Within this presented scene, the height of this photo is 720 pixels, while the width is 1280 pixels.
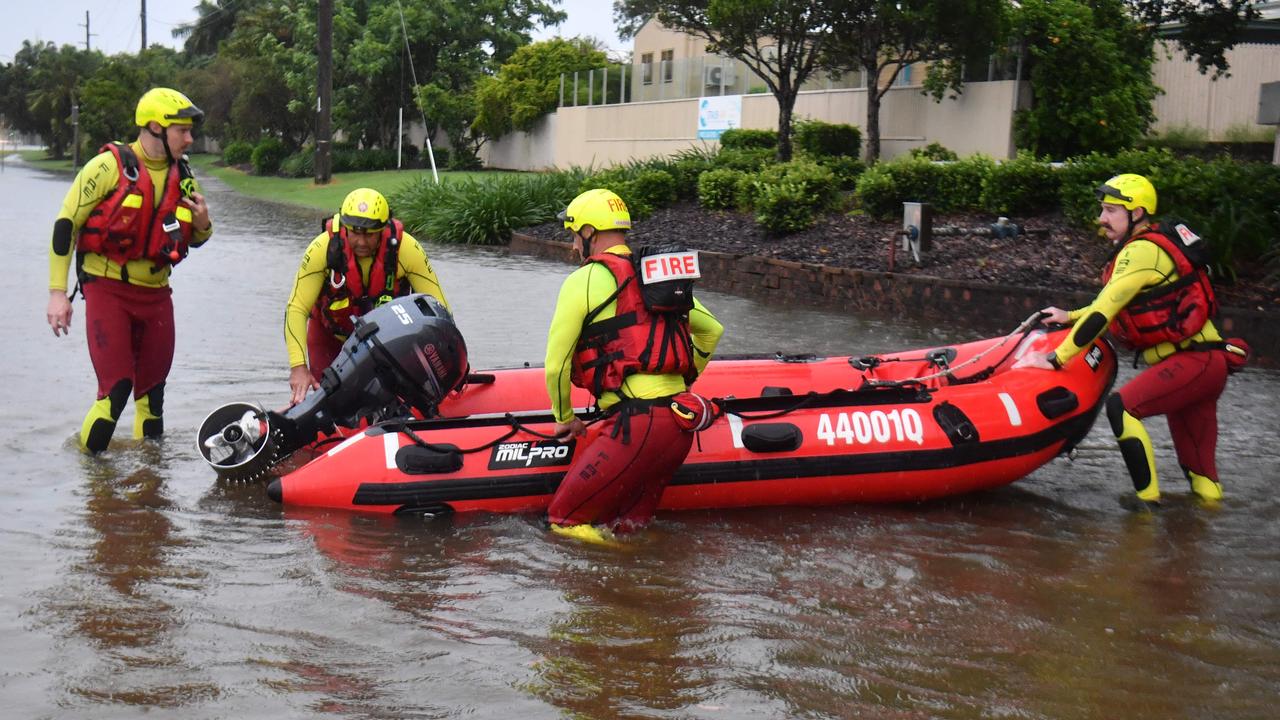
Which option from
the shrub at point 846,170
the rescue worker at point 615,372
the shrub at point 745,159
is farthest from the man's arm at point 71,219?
the shrub at point 745,159

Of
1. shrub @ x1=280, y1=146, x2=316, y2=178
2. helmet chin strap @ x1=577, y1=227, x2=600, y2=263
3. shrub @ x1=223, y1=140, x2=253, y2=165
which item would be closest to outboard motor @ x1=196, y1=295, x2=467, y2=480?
helmet chin strap @ x1=577, y1=227, x2=600, y2=263

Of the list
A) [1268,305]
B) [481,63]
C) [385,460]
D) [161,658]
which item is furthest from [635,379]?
[481,63]

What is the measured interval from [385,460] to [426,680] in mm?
2155

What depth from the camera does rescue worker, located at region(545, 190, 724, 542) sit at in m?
5.95

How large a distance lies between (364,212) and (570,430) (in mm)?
1704

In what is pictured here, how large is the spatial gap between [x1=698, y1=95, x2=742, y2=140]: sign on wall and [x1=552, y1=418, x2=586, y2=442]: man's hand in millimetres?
25183

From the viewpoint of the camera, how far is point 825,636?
5031mm

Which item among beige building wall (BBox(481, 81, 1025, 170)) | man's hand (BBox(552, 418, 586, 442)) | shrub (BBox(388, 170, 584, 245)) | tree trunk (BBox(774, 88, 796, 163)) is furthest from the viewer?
tree trunk (BBox(774, 88, 796, 163))

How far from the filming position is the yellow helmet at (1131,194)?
6.82m

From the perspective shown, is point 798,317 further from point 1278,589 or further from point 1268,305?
point 1278,589

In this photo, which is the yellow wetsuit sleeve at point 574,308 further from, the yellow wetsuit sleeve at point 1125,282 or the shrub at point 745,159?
the shrub at point 745,159

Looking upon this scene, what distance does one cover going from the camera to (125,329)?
7133 mm

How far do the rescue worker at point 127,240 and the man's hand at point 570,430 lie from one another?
225cm

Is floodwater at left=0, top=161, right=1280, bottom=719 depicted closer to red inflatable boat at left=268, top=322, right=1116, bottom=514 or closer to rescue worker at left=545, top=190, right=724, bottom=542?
red inflatable boat at left=268, top=322, right=1116, bottom=514
